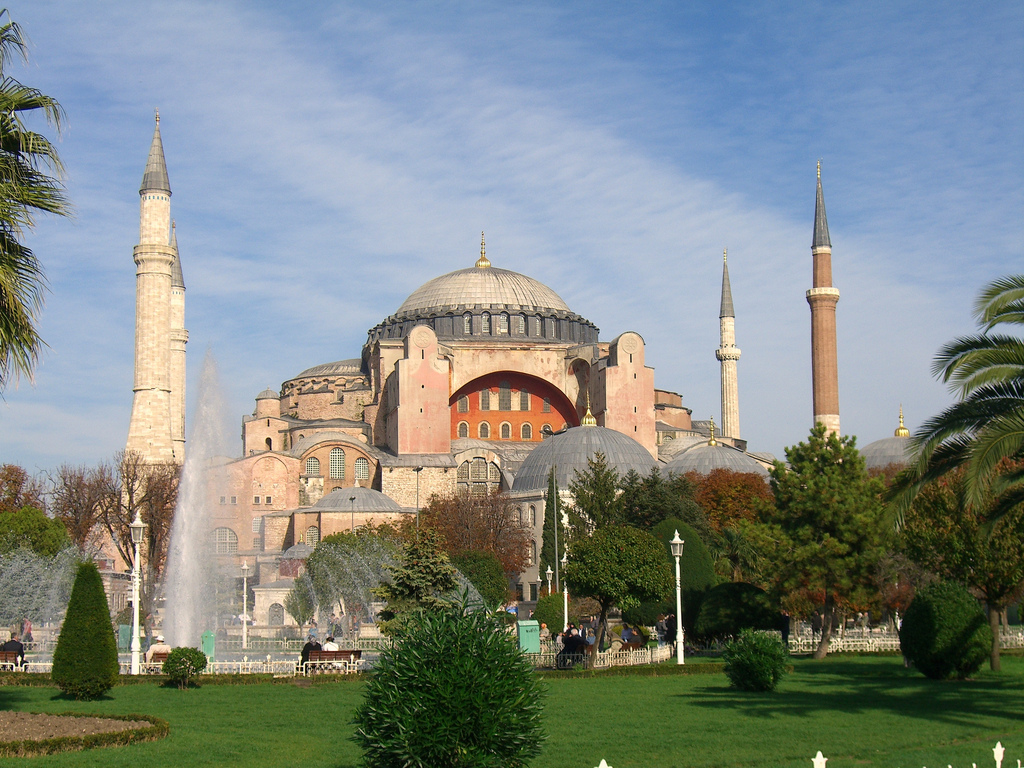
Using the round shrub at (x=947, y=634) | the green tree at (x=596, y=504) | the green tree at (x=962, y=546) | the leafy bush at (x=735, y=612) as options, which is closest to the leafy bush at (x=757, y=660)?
the round shrub at (x=947, y=634)

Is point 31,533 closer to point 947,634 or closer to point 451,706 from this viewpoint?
point 947,634

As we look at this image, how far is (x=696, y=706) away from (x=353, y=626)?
55.1 feet

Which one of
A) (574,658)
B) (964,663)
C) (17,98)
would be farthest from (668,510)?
(17,98)

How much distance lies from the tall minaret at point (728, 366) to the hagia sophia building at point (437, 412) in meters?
0.07

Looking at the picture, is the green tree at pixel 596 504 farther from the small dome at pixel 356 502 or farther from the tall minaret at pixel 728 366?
the tall minaret at pixel 728 366

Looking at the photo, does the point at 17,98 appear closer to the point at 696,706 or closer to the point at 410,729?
the point at 410,729

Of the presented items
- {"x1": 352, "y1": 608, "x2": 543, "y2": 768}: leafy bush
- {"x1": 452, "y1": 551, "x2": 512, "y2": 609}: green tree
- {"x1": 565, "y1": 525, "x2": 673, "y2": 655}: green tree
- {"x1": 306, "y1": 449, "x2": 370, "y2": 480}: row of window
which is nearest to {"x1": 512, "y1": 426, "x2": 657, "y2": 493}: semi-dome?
{"x1": 306, "y1": 449, "x2": 370, "y2": 480}: row of window

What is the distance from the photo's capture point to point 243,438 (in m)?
49.6

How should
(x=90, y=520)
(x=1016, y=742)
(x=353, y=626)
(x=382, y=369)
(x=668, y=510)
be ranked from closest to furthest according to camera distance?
(x=1016, y=742)
(x=353, y=626)
(x=668, y=510)
(x=90, y=520)
(x=382, y=369)

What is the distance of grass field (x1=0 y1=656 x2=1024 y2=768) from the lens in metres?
8.84

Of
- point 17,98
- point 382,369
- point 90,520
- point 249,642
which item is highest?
point 382,369

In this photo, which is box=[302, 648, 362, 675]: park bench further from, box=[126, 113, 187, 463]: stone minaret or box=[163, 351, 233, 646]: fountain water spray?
box=[126, 113, 187, 463]: stone minaret

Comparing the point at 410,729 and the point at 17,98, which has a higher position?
the point at 17,98

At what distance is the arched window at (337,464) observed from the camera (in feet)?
149
